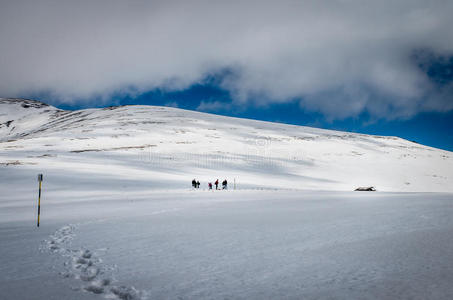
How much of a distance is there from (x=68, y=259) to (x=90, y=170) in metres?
30.4

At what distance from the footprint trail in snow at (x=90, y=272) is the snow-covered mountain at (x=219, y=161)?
68.8 feet

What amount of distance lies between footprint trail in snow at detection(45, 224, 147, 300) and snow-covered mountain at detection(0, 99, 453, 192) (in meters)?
21.0

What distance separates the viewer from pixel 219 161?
1884 inches

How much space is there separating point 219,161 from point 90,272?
4257 centimetres

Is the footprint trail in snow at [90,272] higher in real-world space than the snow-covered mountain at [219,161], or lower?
lower

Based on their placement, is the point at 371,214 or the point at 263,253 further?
the point at 371,214

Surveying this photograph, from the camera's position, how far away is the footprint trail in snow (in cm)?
442

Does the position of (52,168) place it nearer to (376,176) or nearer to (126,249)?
(126,249)

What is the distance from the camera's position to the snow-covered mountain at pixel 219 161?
108 ft

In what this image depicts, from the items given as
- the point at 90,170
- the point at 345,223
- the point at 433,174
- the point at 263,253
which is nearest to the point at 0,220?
the point at 263,253

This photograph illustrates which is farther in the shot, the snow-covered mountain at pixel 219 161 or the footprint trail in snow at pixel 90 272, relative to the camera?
the snow-covered mountain at pixel 219 161

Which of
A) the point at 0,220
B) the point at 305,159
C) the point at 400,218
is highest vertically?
the point at 305,159

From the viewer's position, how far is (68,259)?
6152mm

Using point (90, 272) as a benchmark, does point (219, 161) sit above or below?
above
